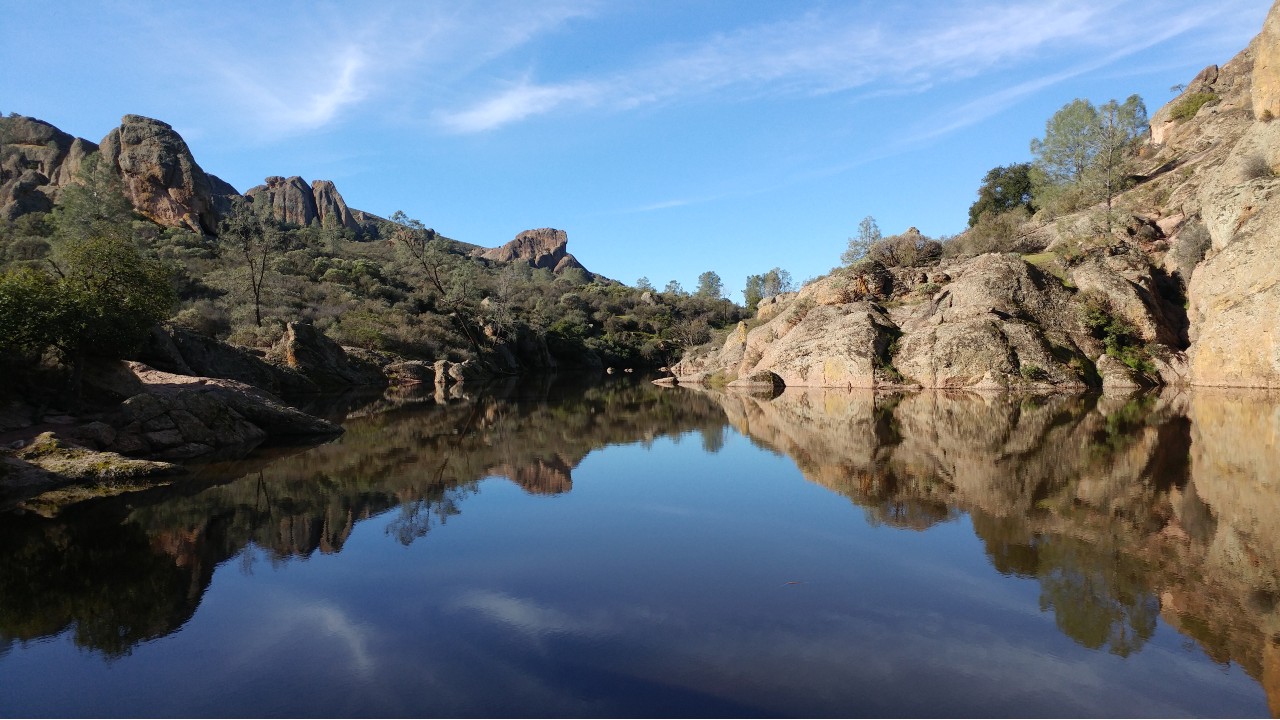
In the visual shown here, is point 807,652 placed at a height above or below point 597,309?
below

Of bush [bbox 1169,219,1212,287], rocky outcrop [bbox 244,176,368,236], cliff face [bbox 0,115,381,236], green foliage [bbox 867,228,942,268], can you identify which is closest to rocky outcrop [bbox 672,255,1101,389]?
green foliage [bbox 867,228,942,268]

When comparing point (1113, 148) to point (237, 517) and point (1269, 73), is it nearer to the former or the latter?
point (1269, 73)

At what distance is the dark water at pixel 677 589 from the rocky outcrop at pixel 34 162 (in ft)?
297

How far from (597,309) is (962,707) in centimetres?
10567

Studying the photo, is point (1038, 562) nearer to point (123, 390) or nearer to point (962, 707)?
point (962, 707)

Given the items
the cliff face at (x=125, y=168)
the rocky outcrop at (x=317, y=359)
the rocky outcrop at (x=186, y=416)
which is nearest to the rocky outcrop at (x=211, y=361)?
the rocky outcrop at (x=317, y=359)

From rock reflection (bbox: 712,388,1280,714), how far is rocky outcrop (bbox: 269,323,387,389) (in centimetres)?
3006

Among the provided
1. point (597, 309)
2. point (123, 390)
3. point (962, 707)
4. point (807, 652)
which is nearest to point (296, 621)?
point (807, 652)

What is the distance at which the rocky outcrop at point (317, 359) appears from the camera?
4097cm

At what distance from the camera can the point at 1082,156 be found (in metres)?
60.0

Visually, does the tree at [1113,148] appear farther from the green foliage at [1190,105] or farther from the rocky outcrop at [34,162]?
the rocky outcrop at [34,162]

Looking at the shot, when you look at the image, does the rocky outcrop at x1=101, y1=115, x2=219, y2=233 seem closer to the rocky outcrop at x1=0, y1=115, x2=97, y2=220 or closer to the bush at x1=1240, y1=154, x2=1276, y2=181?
the rocky outcrop at x1=0, y1=115, x2=97, y2=220

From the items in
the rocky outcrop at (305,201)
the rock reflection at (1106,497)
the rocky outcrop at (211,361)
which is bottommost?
the rock reflection at (1106,497)

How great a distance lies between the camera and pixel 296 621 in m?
7.66
